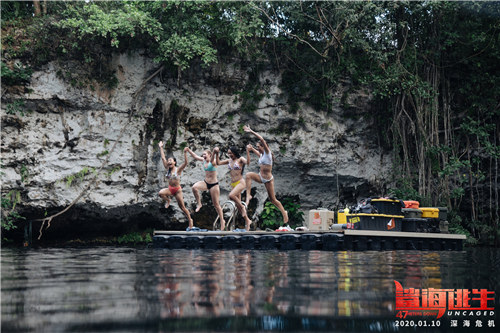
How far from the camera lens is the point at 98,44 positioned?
14227 mm

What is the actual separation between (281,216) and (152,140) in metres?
4.49

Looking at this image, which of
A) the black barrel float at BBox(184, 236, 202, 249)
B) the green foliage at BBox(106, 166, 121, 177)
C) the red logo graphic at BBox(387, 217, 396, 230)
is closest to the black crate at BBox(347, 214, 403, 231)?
the red logo graphic at BBox(387, 217, 396, 230)

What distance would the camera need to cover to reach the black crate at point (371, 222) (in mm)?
9922

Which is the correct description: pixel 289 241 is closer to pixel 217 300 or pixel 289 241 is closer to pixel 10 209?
pixel 217 300

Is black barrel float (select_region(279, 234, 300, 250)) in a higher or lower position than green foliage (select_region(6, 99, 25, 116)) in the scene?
lower

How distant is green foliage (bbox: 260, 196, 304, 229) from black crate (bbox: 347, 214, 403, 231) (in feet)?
15.2

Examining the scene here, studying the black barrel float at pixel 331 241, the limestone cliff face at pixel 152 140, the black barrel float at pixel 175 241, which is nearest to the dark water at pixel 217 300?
the black barrel float at pixel 331 241

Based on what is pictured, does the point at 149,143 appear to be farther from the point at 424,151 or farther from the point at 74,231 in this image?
the point at 424,151

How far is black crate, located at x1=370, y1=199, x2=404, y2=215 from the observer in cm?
1026

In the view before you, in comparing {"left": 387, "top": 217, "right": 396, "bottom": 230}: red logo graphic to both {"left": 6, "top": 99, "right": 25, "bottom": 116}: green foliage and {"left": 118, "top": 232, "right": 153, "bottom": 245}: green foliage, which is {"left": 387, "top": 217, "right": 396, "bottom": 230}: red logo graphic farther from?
{"left": 6, "top": 99, "right": 25, "bottom": 116}: green foliage

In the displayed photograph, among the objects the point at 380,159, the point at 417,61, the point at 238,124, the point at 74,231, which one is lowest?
the point at 74,231

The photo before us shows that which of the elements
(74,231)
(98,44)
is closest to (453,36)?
(98,44)

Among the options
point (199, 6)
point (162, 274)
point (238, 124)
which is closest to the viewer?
point (162, 274)

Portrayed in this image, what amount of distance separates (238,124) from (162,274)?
10.8 meters
